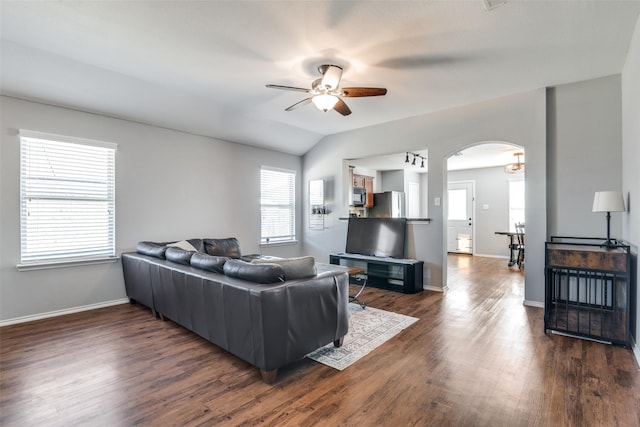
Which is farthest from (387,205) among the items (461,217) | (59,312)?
(59,312)

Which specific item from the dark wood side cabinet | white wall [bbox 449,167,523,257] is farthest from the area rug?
white wall [bbox 449,167,523,257]

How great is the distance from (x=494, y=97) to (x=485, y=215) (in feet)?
17.1

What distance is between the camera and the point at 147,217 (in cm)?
461

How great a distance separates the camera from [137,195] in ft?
14.8

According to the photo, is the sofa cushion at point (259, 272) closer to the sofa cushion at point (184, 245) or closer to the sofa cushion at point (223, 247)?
the sofa cushion at point (184, 245)

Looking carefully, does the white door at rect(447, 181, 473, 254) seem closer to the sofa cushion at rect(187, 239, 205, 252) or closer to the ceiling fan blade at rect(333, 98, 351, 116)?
the ceiling fan blade at rect(333, 98, 351, 116)

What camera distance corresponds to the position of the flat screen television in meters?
5.30

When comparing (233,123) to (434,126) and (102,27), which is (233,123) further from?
(434,126)

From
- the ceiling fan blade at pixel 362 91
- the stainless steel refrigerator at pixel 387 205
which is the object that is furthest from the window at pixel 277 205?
the ceiling fan blade at pixel 362 91

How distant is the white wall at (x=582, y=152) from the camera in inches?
142

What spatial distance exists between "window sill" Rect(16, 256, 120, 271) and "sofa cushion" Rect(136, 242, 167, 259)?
1.32ft

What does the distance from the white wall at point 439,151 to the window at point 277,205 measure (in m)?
0.43

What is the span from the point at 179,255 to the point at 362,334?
82.1 inches

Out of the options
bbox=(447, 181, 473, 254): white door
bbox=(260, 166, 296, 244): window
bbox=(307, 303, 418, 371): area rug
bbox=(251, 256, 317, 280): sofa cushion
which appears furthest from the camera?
bbox=(447, 181, 473, 254): white door
